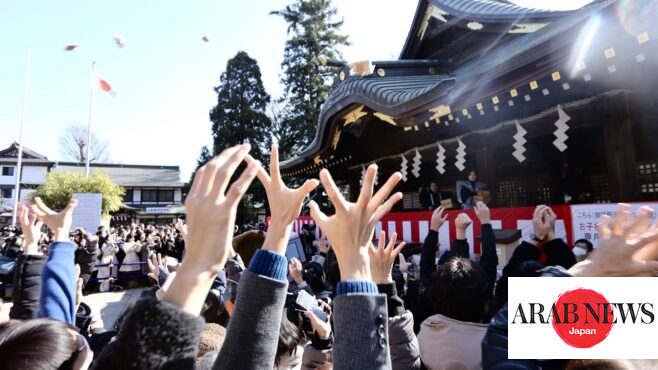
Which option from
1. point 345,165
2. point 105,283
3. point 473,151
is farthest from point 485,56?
point 105,283

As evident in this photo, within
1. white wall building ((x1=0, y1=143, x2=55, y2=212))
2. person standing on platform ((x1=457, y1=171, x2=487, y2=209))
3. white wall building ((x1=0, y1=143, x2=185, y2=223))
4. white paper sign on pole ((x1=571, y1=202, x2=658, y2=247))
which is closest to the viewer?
white paper sign on pole ((x1=571, y1=202, x2=658, y2=247))

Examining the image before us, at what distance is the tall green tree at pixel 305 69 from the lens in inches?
816

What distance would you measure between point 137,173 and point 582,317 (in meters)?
41.3

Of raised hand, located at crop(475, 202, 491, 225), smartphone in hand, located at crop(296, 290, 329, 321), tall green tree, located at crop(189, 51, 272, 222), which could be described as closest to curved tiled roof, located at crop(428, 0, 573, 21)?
raised hand, located at crop(475, 202, 491, 225)

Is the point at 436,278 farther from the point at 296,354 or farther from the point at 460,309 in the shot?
the point at 296,354

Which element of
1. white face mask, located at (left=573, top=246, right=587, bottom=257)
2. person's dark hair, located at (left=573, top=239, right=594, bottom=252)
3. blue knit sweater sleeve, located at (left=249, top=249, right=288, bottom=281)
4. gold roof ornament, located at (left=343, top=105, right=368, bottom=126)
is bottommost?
white face mask, located at (left=573, top=246, right=587, bottom=257)

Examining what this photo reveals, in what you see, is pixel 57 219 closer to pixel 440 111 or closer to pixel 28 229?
pixel 28 229

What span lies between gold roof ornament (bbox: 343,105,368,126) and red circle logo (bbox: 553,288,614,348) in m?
5.25

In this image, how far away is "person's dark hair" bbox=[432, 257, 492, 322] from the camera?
5.13 ft

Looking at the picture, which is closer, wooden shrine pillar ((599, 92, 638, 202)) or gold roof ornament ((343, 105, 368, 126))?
wooden shrine pillar ((599, 92, 638, 202))

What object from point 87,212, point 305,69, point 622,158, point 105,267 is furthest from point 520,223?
point 305,69

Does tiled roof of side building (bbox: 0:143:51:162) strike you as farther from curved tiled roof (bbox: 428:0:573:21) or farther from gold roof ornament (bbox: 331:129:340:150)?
curved tiled roof (bbox: 428:0:573:21)

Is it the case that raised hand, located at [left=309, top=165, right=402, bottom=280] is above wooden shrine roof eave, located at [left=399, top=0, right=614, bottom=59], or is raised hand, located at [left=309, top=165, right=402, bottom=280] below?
below

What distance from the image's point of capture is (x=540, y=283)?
1189 millimetres
